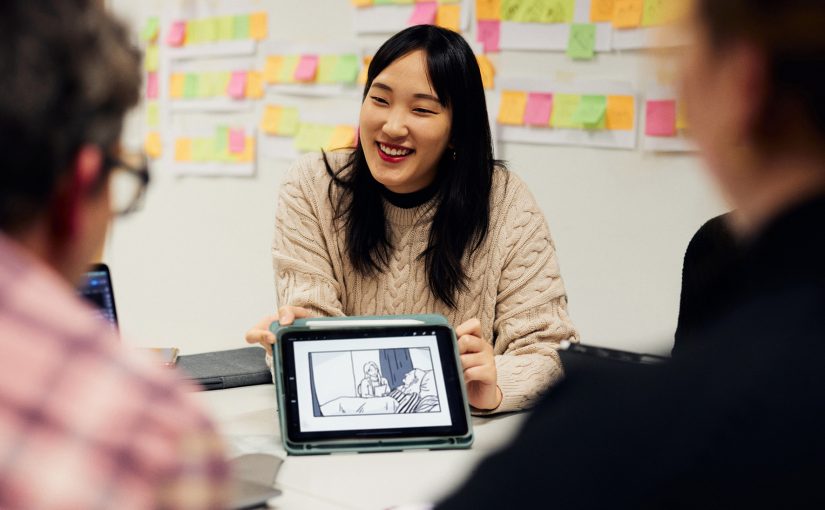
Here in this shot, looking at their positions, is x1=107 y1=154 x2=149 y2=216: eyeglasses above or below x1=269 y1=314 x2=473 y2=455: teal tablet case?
above

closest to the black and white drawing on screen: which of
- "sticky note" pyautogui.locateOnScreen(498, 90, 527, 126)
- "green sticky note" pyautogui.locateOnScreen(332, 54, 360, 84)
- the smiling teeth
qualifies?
the smiling teeth

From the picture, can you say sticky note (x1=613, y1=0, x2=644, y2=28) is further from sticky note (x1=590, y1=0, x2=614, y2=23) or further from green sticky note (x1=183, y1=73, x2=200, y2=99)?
green sticky note (x1=183, y1=73, x2=200, y2=99)

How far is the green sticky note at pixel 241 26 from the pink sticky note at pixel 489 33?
953mm

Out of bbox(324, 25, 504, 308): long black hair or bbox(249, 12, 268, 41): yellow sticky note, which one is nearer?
bbox(324, 25, 504, 308): long black hair

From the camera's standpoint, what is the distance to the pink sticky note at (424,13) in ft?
8.70

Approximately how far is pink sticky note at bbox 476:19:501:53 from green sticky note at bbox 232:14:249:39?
953 millimetres

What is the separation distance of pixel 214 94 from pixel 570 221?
143 centimetres

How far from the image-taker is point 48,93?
1.79 ft

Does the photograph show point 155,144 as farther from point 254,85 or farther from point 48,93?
point 48,93

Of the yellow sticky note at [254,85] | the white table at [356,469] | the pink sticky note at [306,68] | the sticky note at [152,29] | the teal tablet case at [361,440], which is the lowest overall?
the white table at [356,469]

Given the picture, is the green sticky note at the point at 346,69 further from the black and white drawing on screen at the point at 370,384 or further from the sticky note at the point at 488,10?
the black and white drawing on screen at the point at 370,384

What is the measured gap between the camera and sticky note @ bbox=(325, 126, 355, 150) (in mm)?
2861

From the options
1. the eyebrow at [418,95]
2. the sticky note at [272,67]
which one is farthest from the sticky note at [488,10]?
the sticky note at [272,67]

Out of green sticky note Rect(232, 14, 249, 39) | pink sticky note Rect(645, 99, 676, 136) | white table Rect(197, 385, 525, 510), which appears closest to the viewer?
white table Rect(197, 385, 525, 510)
